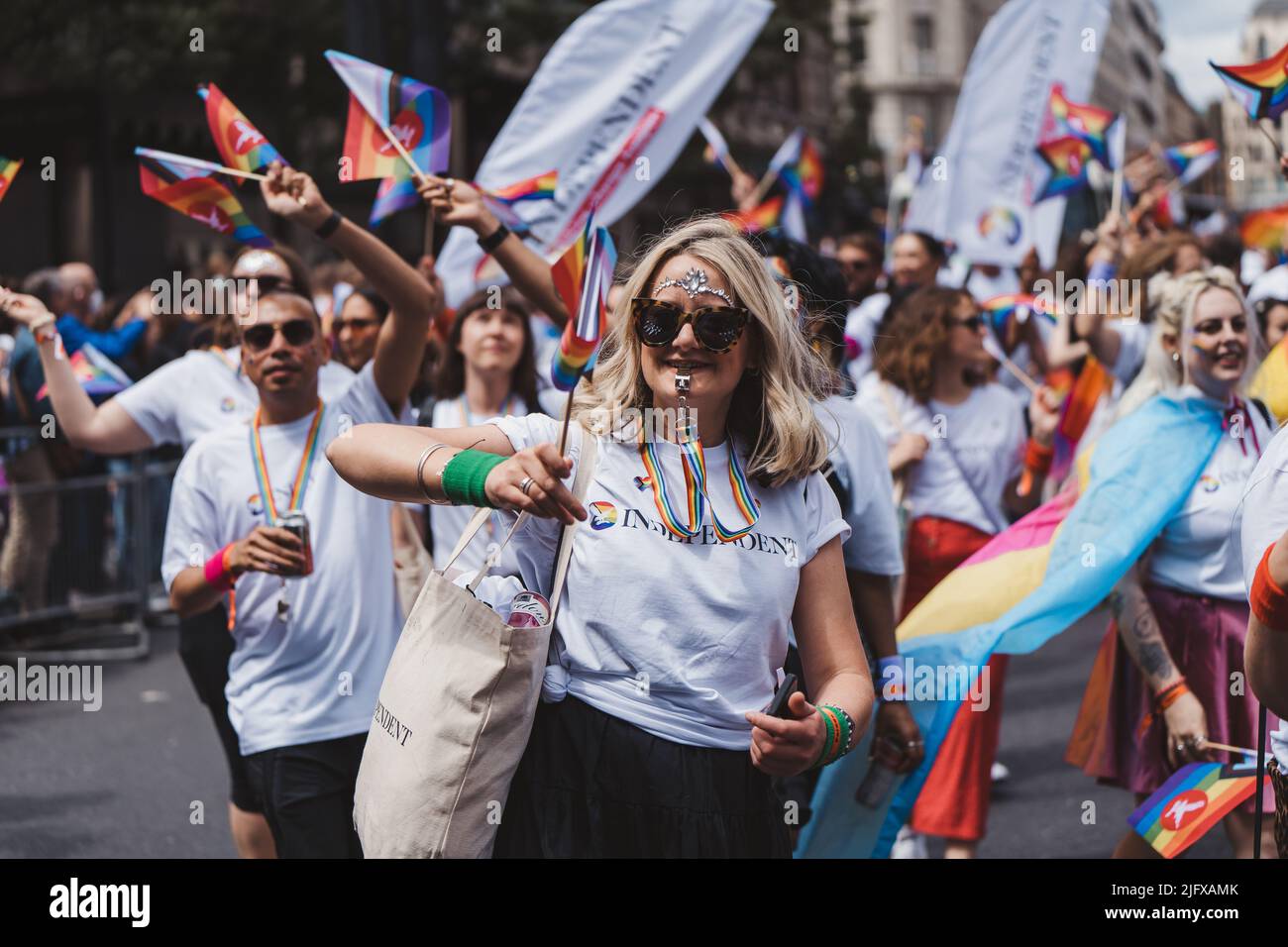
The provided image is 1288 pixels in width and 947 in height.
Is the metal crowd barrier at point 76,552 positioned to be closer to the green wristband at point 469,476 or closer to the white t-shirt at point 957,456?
the white t-shirt at point 957,456

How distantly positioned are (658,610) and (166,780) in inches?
184

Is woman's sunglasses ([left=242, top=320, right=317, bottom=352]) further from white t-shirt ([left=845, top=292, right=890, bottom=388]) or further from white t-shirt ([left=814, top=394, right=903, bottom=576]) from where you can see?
white t-shirt ([left=845, top=292, right=890, bottom=388])

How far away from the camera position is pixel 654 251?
9.76ft

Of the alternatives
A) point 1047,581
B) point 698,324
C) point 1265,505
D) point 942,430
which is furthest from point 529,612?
point 942,430

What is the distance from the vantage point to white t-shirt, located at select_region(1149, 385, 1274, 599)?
439 centimetres

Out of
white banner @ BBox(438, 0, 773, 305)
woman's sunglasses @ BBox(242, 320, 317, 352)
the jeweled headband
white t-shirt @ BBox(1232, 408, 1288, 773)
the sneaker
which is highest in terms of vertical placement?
white banner @ BBox(438, 0, 773, 305)

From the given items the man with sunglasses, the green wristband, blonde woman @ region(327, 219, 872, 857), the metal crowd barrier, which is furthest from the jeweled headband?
A: the metal crowd barrier

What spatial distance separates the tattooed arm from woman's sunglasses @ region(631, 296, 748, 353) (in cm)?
205

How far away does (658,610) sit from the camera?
9.25 feet

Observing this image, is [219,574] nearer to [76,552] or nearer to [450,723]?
[450,723]

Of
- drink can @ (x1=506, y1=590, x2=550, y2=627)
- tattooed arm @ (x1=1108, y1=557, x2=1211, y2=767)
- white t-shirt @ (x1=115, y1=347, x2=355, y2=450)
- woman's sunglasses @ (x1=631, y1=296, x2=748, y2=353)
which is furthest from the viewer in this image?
white t-shirt @ (x1=115, y1=347, x2=355, y2=450)

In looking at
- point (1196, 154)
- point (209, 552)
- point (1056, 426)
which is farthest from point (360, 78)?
point (1196, 154)

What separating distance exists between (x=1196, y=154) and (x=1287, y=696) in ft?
31.9
